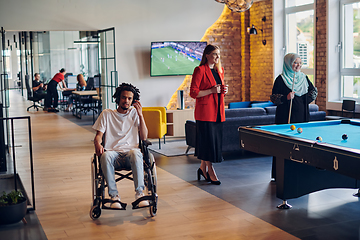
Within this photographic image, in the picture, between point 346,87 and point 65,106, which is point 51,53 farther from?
point 346,87

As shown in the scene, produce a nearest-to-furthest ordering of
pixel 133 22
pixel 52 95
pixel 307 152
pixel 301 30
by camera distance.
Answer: pixel 307 152
pixel 133 22
pixel 301 30
pixel 52 95

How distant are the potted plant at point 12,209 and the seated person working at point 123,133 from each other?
792mm

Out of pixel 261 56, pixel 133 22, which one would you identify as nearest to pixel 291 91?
pixel 133 22

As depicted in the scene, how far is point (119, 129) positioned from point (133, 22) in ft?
17.6

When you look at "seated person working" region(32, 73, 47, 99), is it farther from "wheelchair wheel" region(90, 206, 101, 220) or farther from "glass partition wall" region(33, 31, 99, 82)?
"wheelchair wheel" region(90, 206, 101, 220)

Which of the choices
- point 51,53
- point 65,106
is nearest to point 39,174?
point 65,106

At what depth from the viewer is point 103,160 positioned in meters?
3.95

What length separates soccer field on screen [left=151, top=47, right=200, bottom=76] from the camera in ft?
30.4

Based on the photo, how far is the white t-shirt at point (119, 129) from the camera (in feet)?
13.7

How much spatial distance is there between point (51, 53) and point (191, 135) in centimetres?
1126

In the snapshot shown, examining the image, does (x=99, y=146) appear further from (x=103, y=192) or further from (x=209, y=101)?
→ (x=209, y=101)

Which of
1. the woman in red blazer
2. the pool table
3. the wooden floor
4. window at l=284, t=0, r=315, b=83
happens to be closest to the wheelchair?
the wooden floor

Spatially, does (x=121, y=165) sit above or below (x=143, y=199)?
above

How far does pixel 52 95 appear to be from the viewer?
45.9 feet
